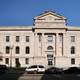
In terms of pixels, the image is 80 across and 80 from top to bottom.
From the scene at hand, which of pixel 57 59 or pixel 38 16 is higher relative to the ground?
pixel 38 16

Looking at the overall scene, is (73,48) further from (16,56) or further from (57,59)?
(16,56)

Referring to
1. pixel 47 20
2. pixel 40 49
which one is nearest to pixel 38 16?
pixel 47 20

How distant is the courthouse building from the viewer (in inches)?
3752

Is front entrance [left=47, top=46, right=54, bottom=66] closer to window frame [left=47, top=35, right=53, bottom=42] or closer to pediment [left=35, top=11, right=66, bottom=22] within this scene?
window frame [left=47, top=35, right=53, bottom=42]

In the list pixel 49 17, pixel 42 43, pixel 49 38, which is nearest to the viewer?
pixel 42 43

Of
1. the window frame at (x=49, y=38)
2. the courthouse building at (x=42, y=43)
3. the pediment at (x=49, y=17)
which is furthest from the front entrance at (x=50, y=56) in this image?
the pediment at (x=49, y=17)

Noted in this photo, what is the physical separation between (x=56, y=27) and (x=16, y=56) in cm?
1352

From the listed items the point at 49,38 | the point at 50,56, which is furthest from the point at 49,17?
the point at 50,56

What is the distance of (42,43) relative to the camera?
96.1 meters

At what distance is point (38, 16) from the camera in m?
96.1

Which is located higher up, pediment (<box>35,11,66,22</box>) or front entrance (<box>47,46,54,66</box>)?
pediment (<box>35,11,66,22</box>)

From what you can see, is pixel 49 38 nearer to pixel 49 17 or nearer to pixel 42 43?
pixel 42 43

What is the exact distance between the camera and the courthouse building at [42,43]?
Answer: 313 feet

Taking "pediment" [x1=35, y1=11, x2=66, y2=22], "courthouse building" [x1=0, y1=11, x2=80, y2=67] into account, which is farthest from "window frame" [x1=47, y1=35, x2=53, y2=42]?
"pediment" [x1=35, y1=11, x2=66, y2=22]
